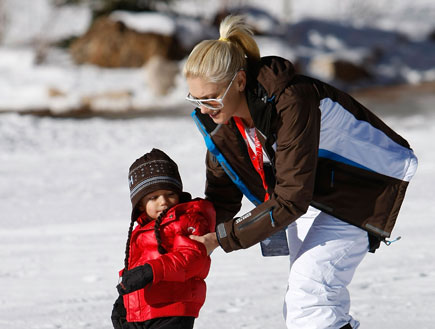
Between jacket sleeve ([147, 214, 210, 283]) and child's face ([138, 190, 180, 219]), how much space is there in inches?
4.8

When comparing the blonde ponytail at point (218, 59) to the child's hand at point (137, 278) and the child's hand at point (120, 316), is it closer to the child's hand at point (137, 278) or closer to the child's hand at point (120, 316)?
the child's hand at point (137, 278)

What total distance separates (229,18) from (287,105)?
51cm

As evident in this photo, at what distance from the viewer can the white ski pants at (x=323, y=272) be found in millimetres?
2648

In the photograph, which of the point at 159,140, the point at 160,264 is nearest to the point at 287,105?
the point at 160,264

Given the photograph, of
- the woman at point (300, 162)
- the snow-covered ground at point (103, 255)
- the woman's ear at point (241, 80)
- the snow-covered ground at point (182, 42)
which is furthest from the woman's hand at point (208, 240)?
the snow-covered ground at point (182, 42)

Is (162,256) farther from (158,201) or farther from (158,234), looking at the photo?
(158,201)

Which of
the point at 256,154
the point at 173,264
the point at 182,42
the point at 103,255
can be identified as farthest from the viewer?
the point at 182,42

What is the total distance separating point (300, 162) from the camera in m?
2.49

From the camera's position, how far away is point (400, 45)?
20922 millimetres

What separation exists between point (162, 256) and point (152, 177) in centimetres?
35

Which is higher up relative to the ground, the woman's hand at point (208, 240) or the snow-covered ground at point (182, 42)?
the snow-covered ground at point (182, 42)

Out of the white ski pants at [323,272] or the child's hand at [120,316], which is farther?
the child's hand at [120,316]

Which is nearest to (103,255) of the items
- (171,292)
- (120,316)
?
(120,316)

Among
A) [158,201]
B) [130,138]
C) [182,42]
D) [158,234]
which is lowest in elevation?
[158,234]
